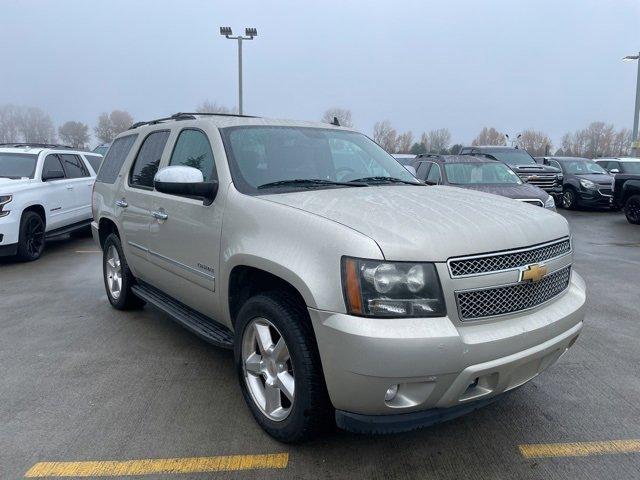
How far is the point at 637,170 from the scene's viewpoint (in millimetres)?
16688

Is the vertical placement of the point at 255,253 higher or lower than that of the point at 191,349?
higher

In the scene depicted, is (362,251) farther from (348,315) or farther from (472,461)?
(472,461)

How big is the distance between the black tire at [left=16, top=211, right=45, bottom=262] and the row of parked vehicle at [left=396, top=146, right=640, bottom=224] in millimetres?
5967

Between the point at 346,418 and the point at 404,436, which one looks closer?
the point at 346,418

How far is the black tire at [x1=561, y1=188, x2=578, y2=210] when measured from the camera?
626 inches

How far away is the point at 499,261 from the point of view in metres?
2.50

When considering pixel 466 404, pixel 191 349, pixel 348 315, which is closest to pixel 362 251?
pixel 348 315

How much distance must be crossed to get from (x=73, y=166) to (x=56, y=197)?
3.78ft

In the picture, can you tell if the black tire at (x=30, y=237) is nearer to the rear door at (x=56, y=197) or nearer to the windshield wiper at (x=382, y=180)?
the rear door at (x=56, y=197)

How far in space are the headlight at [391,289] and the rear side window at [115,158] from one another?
11.5 ft

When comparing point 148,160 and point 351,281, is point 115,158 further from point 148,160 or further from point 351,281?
point 351,281

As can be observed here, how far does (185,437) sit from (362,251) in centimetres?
160

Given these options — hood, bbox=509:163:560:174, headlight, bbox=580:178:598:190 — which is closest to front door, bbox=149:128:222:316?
hood, bbox=509:163:560:174

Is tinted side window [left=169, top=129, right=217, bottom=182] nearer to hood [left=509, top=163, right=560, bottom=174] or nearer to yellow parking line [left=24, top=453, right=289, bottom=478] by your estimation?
yellow parking line [left=24, top=453, right=289, bottom=478]
